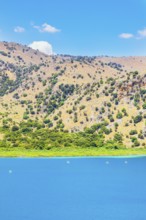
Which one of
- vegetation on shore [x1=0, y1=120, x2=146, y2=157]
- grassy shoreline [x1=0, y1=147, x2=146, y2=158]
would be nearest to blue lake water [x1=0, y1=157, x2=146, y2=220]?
grassy shoreline [x1=0, y1=147, x2=146, y2=158]

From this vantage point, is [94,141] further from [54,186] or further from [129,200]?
[129,200]

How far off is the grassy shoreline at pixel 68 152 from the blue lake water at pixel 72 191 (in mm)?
22182

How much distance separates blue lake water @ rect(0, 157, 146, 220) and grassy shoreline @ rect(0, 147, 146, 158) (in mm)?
22182

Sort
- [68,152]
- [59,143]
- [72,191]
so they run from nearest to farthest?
1. [72,191]
2. [68,152]
3. [59,143]

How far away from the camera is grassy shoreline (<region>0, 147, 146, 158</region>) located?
517 ft

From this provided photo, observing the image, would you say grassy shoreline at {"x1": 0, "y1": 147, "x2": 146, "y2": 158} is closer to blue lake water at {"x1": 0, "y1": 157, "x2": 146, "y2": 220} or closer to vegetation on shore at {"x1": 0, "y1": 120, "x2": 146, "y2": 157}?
vegetation on shore at {"x1": 0, "y1": 120, "x2": 146, "y2": 157}

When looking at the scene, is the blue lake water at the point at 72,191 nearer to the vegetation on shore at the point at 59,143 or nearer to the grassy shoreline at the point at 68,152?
the grassy shoreline at the point at 68,152

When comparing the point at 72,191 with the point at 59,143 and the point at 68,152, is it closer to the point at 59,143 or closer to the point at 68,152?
the point at 68,152

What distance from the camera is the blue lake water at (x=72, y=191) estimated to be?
6388cm

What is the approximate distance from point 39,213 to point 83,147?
108 m

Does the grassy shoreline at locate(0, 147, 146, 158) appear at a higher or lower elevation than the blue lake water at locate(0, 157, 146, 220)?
lower

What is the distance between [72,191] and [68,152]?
79.5 metres

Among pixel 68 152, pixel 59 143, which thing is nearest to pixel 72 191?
pixel 68 152

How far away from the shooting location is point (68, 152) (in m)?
163
